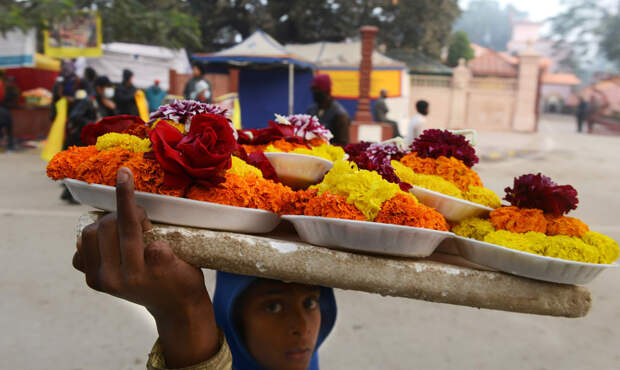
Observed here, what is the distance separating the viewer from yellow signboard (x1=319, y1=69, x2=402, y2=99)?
650 inches

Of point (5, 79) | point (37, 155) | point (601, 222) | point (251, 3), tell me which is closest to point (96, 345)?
point (601, 222)

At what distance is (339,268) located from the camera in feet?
3.47

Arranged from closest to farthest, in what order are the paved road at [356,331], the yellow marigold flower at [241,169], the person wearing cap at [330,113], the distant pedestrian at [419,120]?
1. the yellow marigold flower at [241,169]
2. the paved road at [356,331]
3. the person wearing cap at [330,113]
4. the distant pedestrian at [419,120]

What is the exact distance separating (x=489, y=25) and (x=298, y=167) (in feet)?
349

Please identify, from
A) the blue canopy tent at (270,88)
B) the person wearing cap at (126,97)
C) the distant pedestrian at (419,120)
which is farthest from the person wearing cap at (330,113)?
the blue canopy tent at (270,88)

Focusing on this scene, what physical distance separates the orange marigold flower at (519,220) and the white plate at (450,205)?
5 centimetres

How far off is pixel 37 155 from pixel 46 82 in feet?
15.0

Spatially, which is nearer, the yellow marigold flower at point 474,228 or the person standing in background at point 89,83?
the yellow marigold flower at point 474,228

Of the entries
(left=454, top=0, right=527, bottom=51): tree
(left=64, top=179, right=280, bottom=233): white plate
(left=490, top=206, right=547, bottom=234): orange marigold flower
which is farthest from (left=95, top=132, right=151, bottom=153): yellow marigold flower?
(left=454, top=0, right=527, bottom=51): tree

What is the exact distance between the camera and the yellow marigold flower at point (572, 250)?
1.06 meters

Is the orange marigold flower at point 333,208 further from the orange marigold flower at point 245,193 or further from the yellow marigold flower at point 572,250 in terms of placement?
the yellow marigold flower at point 572,250

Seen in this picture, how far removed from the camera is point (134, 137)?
3.85ft

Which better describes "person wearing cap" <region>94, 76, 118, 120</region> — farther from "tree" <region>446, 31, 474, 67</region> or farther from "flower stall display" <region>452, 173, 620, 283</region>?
"tree" <region>446, 31, 474, 67</region>

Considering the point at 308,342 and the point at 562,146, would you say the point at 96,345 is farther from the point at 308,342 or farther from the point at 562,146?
the point at 562,146
